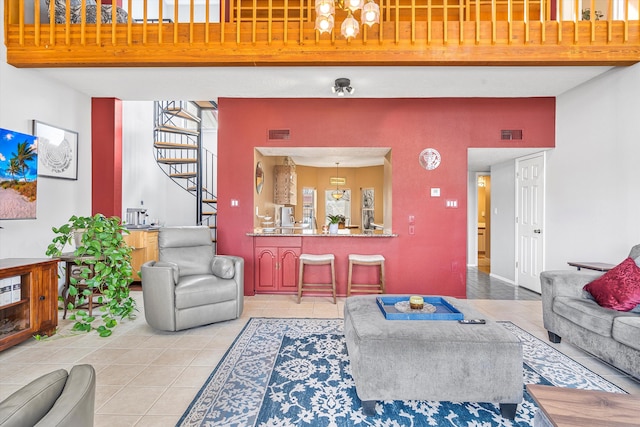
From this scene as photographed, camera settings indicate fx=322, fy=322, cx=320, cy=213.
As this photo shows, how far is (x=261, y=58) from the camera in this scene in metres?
3.38

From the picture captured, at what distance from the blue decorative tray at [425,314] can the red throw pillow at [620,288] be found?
1.24m

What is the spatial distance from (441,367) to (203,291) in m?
2.34

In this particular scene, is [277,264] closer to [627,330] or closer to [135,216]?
[135,216]

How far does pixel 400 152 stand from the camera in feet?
15.2

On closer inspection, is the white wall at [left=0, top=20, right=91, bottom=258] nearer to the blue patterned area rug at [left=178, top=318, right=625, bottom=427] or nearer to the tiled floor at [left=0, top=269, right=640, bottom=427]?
the tiled floor at [left=0, top=269, right=640, bottom=427]

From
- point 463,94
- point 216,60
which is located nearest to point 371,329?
point 216,60

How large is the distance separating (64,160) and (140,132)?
242 cm

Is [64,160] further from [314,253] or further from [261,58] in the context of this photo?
[314,253]

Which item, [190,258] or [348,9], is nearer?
[348,9]

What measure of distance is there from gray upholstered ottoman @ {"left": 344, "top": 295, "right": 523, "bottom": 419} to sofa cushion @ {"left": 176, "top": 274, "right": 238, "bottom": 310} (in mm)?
1885

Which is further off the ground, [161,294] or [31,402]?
[31,402]

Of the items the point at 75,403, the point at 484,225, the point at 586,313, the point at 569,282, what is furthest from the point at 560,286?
the point at 484,225

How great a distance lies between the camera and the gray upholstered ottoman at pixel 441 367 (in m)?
1.86

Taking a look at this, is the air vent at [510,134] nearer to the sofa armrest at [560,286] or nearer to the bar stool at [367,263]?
the sofa armrest at [560,286]
